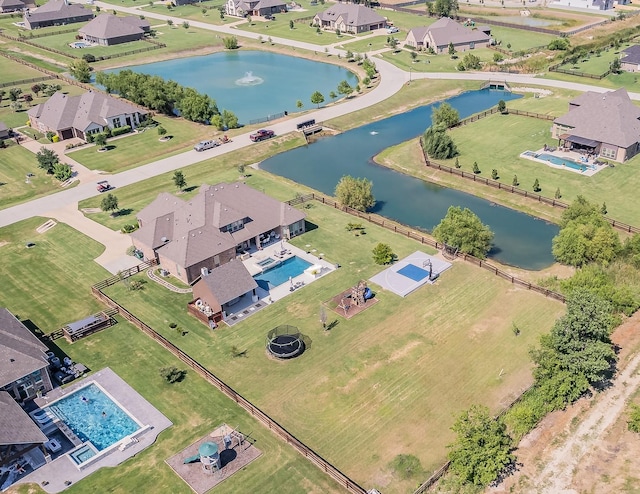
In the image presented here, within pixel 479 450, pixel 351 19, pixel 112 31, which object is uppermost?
pixel 351 19

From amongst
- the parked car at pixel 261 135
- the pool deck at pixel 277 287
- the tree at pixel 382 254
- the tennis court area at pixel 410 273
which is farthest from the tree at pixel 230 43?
the tennis court area at pixel 410 273

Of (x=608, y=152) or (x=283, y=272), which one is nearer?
(x=283, y=272)

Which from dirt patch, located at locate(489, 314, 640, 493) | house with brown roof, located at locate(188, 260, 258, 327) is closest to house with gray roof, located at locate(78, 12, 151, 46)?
house with brown roof, located at locate(188, 260, 258, 327)

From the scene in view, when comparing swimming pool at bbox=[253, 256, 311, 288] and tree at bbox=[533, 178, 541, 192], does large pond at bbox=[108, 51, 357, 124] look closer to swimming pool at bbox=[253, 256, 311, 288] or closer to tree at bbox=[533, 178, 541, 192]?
swimming pool at bbox=[253, 256, 311, 288]

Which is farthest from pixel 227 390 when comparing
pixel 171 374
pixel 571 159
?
pixel 571 159

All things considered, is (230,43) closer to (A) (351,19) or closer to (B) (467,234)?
(A) (351,19)

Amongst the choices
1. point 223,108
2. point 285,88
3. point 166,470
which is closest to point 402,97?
point 285,88
